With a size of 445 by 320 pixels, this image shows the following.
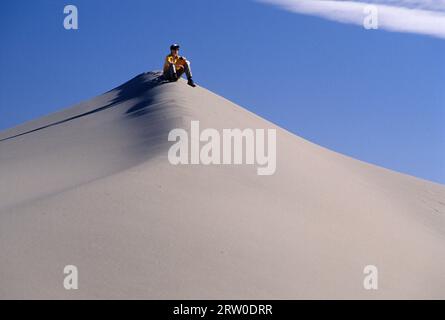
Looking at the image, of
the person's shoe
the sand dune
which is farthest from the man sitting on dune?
the sand dune

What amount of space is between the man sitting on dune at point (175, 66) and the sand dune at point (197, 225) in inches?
65.6

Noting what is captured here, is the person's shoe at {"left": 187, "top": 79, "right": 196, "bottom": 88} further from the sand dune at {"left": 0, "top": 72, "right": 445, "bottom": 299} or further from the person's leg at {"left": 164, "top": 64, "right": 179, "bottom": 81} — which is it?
the sand dune at {"left": 0, "top": 72, "right": 445, "bottom": 299}

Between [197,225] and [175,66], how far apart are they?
7559mm

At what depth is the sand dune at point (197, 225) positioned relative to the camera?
647 centimetres

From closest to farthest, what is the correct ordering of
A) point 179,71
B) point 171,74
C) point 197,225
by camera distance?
point 197,225 → point 179,71 → point 171,74

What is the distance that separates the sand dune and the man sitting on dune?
5.47ft

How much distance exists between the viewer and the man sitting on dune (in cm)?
1413

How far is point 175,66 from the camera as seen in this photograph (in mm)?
14641

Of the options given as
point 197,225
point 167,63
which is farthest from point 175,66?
point 197,225

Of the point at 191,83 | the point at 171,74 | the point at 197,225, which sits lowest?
the point at 197,225

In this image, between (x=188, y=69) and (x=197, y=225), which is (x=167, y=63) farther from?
(x=197, y=225)

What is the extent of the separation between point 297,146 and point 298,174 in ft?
9.19

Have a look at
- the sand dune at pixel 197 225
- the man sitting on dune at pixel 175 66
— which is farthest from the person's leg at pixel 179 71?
the sand dune at pixel 197 225
